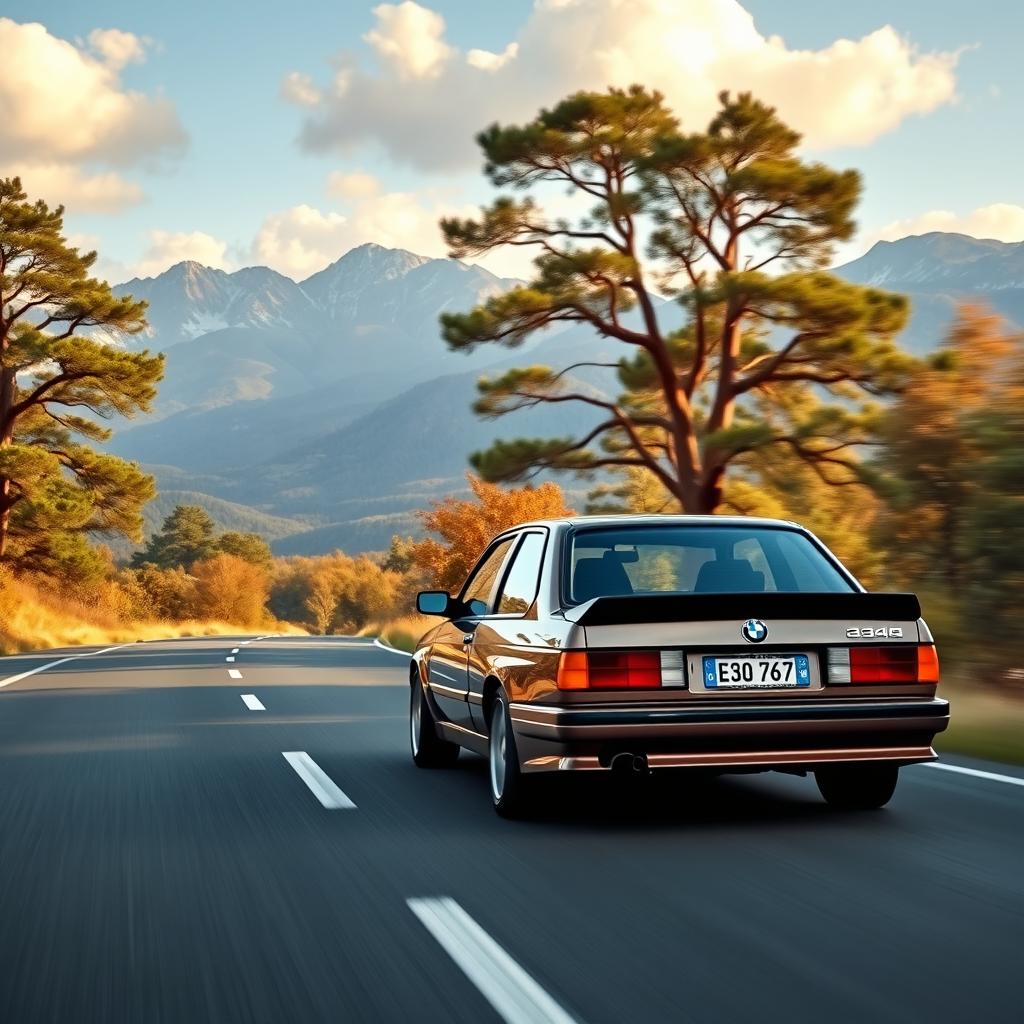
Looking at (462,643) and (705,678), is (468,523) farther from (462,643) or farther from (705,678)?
(705,678)

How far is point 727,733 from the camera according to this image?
6477 mm

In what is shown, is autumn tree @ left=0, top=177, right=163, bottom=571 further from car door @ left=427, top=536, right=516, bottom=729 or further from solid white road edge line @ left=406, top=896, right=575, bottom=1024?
solid white road edge line @ left=406, top=896, right=575, bottom=1024

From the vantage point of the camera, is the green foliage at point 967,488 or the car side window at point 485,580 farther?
the green foliage at point 967,488

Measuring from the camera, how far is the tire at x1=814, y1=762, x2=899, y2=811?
7.40 meters

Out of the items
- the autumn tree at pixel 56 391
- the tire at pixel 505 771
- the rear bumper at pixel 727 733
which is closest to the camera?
the rear bumper at pixel 727 733

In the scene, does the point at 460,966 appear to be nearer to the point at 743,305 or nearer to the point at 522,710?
the point at 522,710

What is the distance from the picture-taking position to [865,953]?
4570 mm

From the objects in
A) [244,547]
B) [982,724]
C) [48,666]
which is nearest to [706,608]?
[982,724]

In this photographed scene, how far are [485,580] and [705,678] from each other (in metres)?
2.77

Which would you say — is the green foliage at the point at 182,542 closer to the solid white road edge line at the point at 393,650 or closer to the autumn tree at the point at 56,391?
the autumn tree at the point at 56,391

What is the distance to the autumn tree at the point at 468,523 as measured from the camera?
Answer: 4725 cm

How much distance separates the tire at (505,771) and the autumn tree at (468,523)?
3861 centimetres

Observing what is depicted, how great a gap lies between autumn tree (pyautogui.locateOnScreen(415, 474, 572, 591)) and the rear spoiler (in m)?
39.6

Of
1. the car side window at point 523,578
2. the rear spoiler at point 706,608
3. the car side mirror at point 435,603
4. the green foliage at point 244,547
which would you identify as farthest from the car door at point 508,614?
the green foliage at point 244,547
